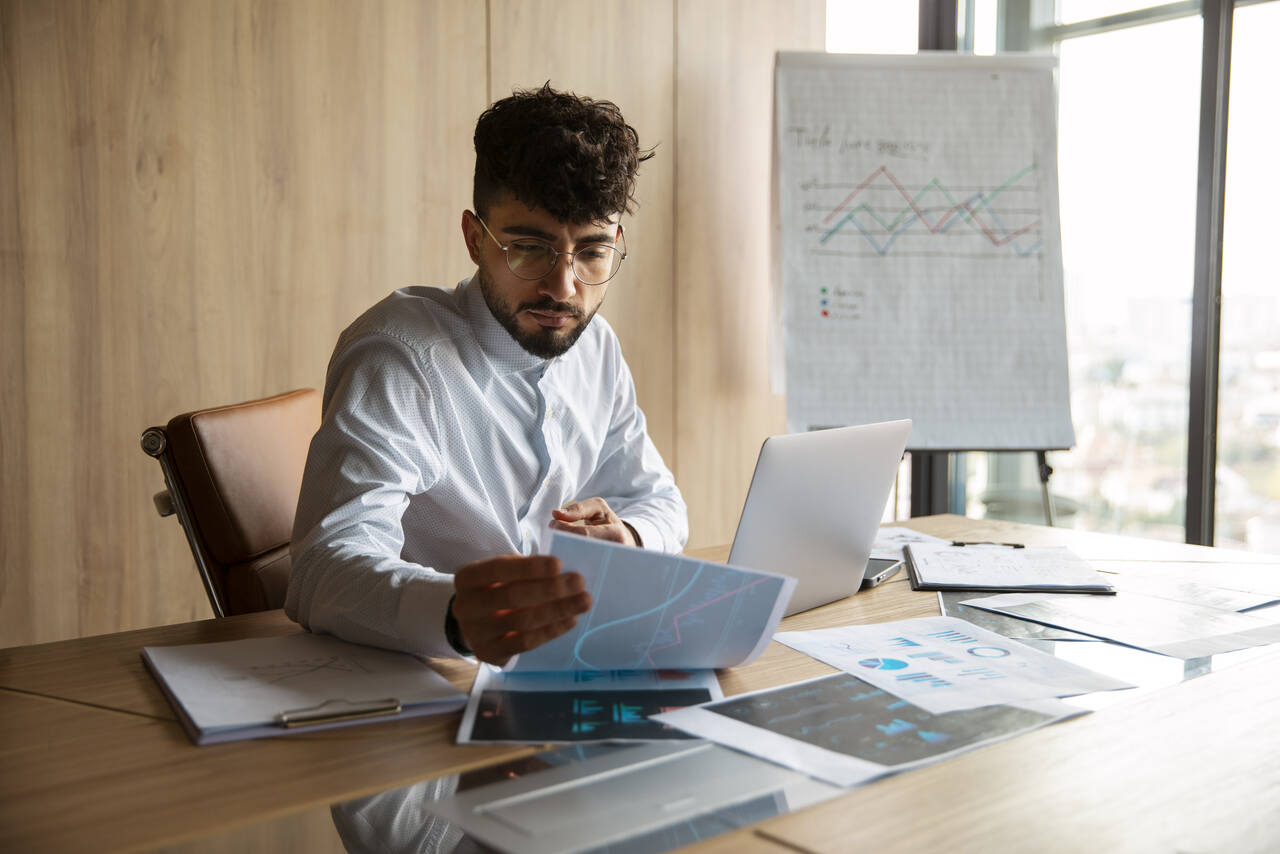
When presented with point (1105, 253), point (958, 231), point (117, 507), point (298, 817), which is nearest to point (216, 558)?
point (298, 817)

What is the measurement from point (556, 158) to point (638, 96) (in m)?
1.88

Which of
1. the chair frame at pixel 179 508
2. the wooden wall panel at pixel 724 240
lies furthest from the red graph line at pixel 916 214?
the chair frame at pixel 179 508

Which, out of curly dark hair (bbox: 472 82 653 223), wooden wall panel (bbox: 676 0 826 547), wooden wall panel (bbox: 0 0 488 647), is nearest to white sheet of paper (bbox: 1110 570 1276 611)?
curly dark hair (bbox: 472 82 653 223)

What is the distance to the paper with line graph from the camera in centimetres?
312

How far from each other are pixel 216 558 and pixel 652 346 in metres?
→ 2.03

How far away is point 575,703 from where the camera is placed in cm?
98

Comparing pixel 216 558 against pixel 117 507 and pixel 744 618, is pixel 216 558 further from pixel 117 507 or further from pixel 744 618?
pixel 117 507

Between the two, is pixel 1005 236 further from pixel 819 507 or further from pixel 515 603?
pixel 515 603

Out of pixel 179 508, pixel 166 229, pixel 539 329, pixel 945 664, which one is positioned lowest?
pixel 945 664

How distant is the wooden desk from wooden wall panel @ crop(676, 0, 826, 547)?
2.38 m

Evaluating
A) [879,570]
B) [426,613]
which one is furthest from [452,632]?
[879,570]

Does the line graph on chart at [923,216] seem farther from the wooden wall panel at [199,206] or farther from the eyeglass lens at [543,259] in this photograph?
the eyeglass lens at [543,259]

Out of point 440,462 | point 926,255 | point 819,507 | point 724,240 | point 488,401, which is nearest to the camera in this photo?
point 819,507

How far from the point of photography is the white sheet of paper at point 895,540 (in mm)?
1715
